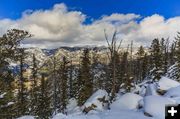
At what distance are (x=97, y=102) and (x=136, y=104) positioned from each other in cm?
883

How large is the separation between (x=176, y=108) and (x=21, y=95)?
52.5 m

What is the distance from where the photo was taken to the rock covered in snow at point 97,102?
3173cm

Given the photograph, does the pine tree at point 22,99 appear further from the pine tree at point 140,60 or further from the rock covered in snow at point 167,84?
the pine tree at point 140,60

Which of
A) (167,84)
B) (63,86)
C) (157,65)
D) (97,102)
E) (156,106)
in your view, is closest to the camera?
(156,106)

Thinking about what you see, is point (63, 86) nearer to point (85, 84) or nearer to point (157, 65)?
point (85, 84)

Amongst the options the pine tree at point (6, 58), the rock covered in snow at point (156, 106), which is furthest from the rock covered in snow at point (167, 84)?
the pine tree at point (6, 58)

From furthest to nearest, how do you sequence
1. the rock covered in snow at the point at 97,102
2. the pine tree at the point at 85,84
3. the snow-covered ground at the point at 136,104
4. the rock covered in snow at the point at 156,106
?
the pine tree at the point at 85,84 < the rock covered in snow at the point at 97,102 < the snow-covered ground at the point at 136,104 < the rock covered in snow at the point at 156,106

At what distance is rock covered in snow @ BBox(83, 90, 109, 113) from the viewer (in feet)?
104

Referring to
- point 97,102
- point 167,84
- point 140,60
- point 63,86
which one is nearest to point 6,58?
point 97,102

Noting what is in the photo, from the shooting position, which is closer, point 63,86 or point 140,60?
point 63,86

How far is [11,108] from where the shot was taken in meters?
31.3

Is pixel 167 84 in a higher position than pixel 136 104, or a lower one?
higher

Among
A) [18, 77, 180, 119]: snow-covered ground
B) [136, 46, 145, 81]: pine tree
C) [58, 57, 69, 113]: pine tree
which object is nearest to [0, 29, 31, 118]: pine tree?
[18, 77, 180, 119]: snow-covered ground

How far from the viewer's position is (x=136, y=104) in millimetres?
25453
